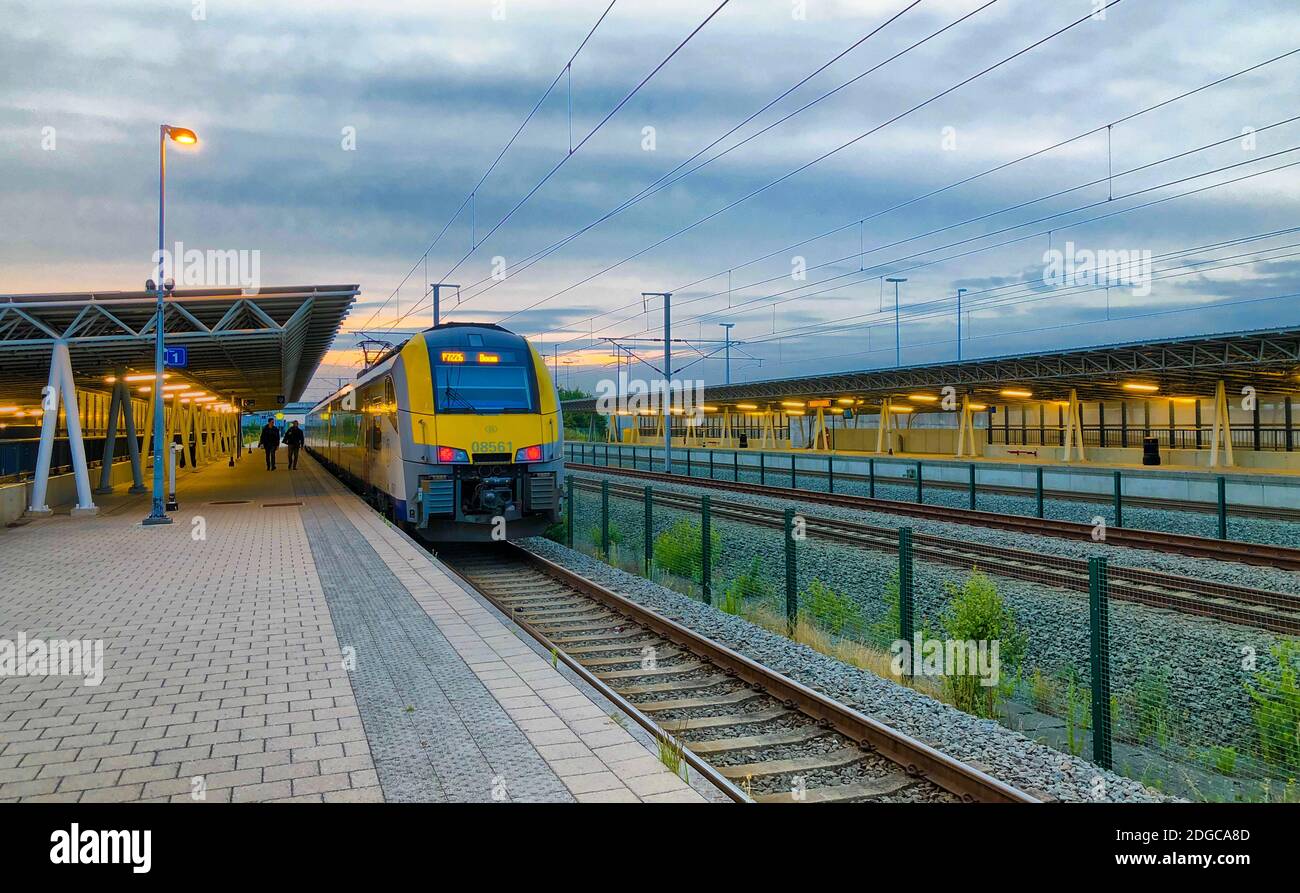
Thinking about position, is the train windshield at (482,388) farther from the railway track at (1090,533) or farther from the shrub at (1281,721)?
the shrub at (1281,721)

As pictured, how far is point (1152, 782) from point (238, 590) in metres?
9.06

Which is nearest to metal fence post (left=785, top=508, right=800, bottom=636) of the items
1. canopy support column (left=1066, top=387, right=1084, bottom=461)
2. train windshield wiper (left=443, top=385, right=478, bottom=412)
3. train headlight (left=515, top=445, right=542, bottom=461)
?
train headlight (left=515, top=445, right=542, bottom=461)

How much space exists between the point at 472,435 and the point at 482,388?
88cm

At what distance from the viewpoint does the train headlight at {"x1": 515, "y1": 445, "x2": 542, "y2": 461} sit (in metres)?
13.4

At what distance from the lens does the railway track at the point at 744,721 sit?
5086 mm

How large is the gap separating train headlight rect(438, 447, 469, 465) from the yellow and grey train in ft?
0.05

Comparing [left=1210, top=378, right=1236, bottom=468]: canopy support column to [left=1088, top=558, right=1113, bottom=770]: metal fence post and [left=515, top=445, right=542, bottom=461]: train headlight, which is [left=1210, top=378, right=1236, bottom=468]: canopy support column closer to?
[left=515, top=445, right=542, bottom=461]: train headlight

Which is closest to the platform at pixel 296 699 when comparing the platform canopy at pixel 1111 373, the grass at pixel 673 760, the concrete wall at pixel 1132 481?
the grass at pixel 673 760

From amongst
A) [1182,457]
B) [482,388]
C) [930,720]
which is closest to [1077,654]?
[930,720]

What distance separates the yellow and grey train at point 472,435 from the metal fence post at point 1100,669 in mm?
8585

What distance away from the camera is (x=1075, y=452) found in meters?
34.4

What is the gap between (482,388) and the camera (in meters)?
13.7
